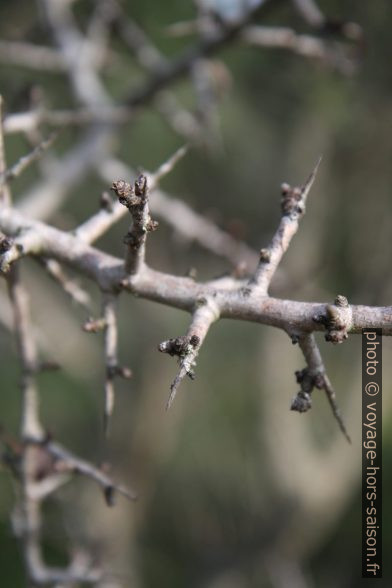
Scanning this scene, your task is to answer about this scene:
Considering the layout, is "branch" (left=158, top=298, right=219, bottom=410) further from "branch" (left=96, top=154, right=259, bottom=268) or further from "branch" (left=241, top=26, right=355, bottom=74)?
"branch" (left=241, top=26, right=355, bottom=74)

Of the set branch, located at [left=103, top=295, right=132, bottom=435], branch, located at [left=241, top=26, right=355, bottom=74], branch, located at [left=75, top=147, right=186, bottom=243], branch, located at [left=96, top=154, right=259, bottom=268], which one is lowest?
branch, located at [left=103, top=295, right=132, bottom=435]

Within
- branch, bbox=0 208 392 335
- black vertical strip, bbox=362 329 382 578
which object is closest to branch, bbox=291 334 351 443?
branch, bbox=0 208 392 335

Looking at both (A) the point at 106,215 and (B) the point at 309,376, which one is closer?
(B) the point at 309,376

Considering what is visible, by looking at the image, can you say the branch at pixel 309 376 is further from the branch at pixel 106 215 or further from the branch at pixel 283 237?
the branch at pixel 106 215

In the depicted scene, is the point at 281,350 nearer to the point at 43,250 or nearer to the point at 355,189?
the point at 355,189

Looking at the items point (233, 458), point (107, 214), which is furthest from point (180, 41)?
point (107, 214)

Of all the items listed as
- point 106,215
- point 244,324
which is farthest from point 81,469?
point 244,324

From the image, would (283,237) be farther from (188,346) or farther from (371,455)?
(371,455)

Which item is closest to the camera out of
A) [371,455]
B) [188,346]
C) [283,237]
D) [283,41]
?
[188,346]
